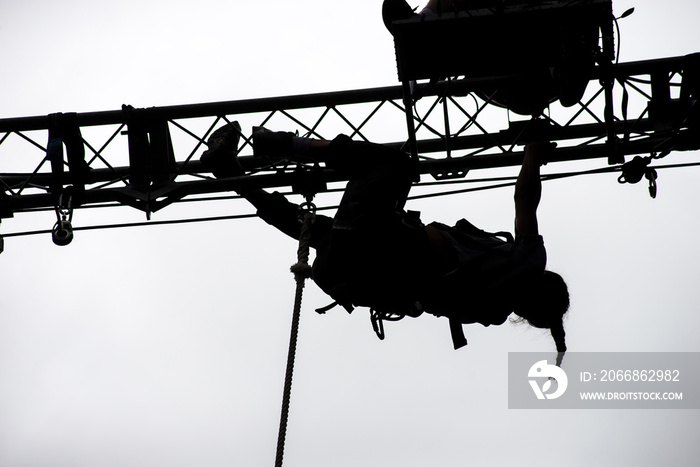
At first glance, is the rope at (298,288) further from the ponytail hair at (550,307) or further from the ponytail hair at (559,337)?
the ponytail hair at (559,337)

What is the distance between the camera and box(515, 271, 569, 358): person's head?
16.6ft

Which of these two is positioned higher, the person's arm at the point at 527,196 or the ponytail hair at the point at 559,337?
the person's arm at the point at 527,196

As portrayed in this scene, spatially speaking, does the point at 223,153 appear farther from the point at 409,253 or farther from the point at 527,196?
the point at 527,196

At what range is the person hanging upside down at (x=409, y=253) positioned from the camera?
15.7ft

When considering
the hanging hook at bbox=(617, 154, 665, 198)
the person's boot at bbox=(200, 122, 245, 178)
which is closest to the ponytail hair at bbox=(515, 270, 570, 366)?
the hanging hook at bbox=(617, 154, 665, 198)

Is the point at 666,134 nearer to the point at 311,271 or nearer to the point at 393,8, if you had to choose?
the point at 393,8

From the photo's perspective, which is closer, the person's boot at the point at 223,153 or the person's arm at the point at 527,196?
the person's arm at the point at 527,196

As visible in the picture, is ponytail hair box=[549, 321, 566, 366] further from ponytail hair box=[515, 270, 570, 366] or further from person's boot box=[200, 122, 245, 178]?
person's boot box=[200, 122, 245, 178]

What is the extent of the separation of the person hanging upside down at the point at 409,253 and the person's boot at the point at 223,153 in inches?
20.3

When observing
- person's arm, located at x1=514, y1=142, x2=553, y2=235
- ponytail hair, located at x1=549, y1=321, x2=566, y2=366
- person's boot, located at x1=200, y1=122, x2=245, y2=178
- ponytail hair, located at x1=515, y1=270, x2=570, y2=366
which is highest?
person's boot, located at x1=200, y1=122, x2=245, y2=178

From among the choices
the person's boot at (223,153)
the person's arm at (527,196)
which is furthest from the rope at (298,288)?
the person's arm at (527,196)

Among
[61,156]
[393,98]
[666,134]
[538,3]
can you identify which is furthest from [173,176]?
[666,134]

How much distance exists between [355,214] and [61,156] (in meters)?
2.21

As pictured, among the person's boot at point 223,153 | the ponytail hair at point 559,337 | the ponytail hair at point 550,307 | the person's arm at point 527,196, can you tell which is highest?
the person's boot at point 223,153
